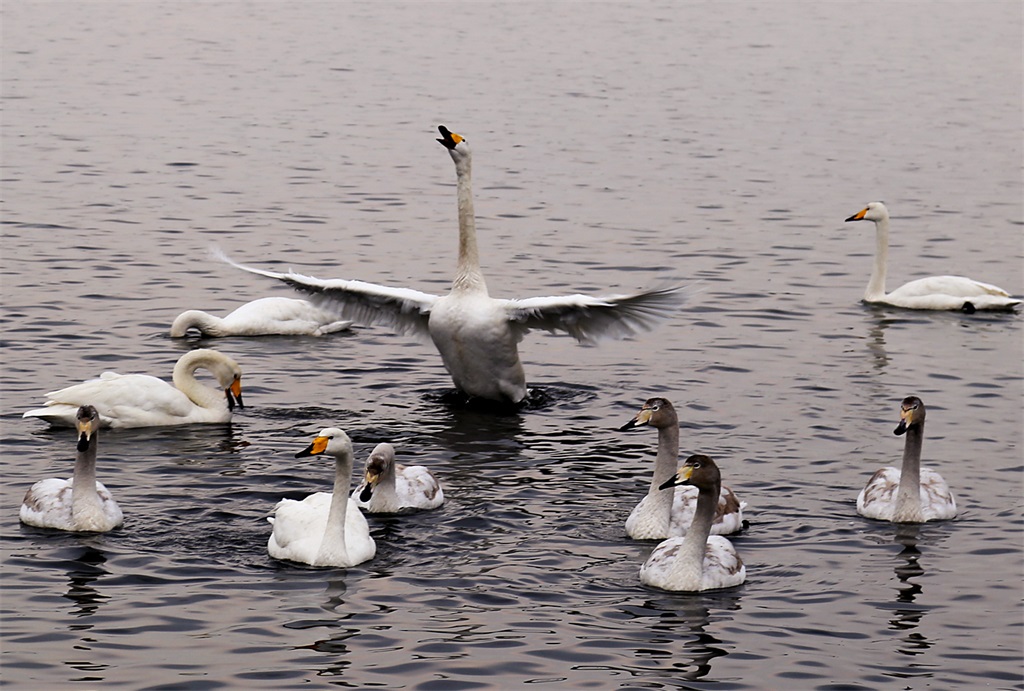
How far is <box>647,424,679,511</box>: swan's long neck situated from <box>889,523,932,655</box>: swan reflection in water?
156 centimetres

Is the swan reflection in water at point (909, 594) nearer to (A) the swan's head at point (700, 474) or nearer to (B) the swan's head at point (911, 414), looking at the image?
(B) the swan's head at point (911, 414)

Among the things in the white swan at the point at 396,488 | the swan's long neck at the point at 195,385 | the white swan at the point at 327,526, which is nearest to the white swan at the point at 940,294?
the swan's long neck at the point at 195,385

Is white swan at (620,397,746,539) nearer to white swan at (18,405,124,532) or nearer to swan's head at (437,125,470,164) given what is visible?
white swan at (18,405,124,532)

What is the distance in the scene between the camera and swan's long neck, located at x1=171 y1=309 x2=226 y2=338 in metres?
17.5

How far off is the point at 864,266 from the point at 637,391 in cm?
718

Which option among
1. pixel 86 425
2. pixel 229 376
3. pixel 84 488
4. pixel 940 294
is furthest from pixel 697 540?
pixel 940 294


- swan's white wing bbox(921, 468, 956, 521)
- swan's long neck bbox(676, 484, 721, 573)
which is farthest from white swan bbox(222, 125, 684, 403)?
swan's long neck bbox(676, 484, 721, 573)

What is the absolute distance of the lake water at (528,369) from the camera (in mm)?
10023

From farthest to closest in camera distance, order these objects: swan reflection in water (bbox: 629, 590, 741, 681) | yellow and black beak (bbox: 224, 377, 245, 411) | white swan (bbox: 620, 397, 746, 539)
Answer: yellow and black beak (bbox: 224, 377, 245, 411) < white swan (bbox: 620, 397, 746, 539) < swan reflection in water (bbox: 629, 590, 741, 681)

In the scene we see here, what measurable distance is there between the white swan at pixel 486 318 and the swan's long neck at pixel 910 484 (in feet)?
10.4

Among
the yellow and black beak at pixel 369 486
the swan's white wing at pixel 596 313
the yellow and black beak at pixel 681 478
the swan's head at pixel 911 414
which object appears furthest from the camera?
the swan's white wing at pixel 596 313

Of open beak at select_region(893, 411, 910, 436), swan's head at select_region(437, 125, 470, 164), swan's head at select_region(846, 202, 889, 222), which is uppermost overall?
swan's head at select_region(437, 125, 470, 164)

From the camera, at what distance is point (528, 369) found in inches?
675

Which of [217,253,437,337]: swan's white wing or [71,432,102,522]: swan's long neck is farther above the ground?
[217,253,437,337]: swan's white wing
